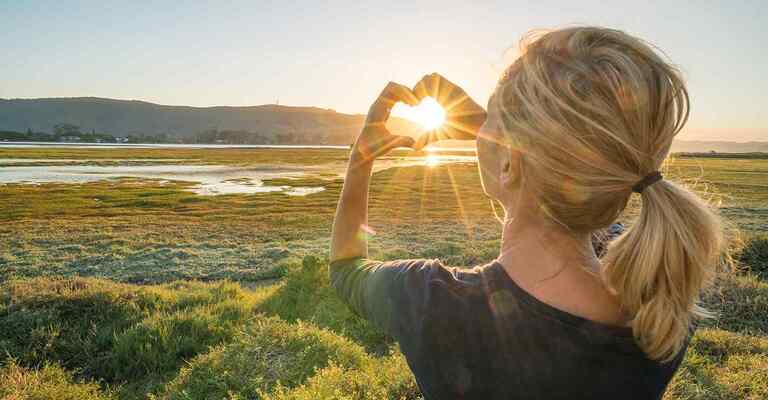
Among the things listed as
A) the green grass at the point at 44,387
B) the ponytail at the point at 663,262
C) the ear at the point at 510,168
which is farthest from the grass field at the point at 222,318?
the ear at the point at 510,168

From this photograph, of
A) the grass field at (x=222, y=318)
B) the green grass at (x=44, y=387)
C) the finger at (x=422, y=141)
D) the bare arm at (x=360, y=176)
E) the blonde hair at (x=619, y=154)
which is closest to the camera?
the blonde hair at (x=619, y=154)

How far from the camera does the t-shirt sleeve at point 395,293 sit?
135cm

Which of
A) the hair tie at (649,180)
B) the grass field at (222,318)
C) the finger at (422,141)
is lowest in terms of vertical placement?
the grass field at (222,318)

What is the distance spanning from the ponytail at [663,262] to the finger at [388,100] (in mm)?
842

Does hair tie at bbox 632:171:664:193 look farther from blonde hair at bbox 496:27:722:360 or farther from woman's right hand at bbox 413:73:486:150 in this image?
woman's right hand at bbox 413:73:486:150

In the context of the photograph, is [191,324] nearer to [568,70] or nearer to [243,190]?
[568,70]

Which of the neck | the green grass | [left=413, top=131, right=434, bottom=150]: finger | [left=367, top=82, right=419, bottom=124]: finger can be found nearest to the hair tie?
the neck

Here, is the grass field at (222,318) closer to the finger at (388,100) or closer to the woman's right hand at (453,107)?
the woman's right hand at (453,107)

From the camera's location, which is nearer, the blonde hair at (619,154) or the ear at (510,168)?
the blonde hair at (619,154)

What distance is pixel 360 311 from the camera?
1.63 meters

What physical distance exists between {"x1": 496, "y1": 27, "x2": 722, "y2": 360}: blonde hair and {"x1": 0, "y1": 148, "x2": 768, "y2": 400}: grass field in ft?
1.15

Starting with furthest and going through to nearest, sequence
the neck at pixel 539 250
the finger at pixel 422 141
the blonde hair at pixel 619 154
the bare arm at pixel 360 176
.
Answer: the bare arm at pixel 360 176, the finger at pixel 422 141, the neck at pixel 539 250, the blonde hair at pixel 619 154

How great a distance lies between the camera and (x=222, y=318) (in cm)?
835

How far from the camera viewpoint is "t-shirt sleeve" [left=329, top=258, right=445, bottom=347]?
1.35 meters
